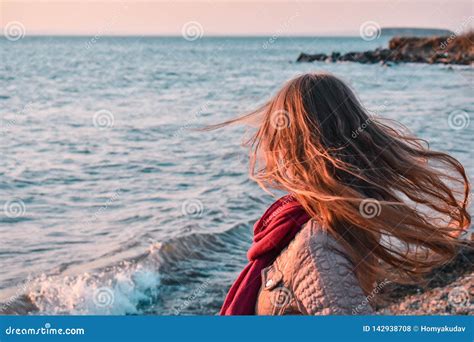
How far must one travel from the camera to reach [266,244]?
2334 millimetres

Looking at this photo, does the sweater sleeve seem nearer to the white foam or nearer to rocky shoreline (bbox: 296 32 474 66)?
the white foam

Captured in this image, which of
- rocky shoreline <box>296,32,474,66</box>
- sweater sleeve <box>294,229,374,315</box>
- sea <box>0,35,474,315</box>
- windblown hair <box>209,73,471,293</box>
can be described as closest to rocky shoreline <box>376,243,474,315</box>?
sea <box>0,35,474,315</box>

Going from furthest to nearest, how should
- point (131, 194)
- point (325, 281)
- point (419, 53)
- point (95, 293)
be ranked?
point (419, 53), point (131, 194), point (95, 293), point (325, 281)

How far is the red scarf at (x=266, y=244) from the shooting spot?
89.7 inches

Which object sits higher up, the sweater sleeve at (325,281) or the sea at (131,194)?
the sweater sleeve at (325,281)

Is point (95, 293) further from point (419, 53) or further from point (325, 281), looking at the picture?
point (419, 53)

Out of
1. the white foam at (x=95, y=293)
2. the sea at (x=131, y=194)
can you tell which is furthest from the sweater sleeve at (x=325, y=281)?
the white foam at (x=95, y=293)

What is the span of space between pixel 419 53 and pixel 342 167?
5558cm

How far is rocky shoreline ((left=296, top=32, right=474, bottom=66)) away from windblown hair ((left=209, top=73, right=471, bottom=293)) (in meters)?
34.7

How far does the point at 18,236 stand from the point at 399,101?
53.7ft

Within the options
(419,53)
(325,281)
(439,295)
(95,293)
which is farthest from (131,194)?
(419,53)

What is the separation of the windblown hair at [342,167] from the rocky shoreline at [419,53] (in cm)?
3467

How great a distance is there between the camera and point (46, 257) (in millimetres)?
8820

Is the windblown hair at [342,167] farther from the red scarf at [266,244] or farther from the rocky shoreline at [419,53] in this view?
the rocky shoreline at [419,53]
